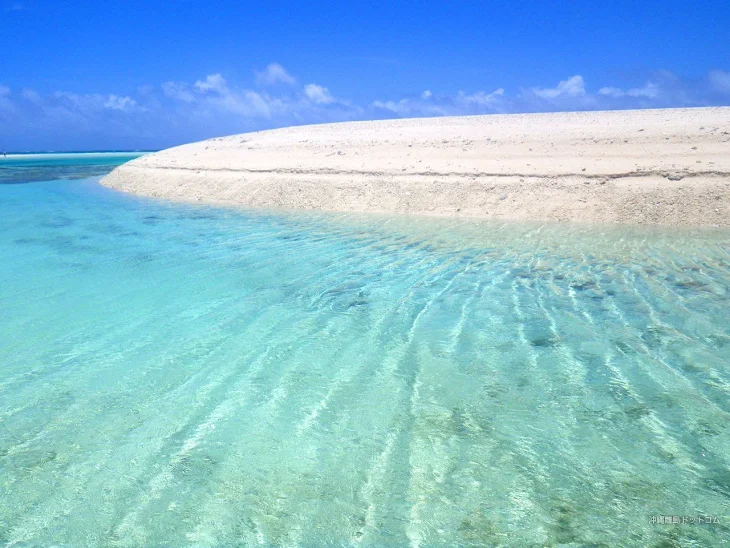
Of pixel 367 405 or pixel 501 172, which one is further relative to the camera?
pixel 501 172

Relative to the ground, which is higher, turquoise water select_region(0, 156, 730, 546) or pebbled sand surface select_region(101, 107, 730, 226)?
pebbled sand surface select_region(101, 107, 730, 226)

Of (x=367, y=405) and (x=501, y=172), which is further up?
(x=501, y=172)

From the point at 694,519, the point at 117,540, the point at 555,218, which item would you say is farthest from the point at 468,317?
the point at 555,218

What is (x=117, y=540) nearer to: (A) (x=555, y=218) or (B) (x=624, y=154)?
(A) (x=555, y=218)

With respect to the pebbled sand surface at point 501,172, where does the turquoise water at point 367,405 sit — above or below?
below
